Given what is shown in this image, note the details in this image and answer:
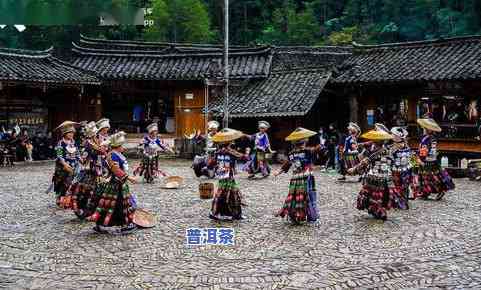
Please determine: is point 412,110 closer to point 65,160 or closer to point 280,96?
point 280,96

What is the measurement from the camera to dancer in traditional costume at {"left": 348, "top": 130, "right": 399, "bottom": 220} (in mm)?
11188

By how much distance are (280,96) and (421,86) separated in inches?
233

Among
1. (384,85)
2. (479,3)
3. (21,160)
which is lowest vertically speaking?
(21,160)

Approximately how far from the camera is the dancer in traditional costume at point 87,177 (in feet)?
36.9

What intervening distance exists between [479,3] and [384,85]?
29629 millimetres

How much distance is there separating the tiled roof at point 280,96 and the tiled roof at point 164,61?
1.19 m

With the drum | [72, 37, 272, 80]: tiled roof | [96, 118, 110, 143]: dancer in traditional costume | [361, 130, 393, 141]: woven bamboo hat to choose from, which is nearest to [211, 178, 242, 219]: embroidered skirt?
[96, 118, 110, 143]: dancer in traditional costume

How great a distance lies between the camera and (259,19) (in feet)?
199

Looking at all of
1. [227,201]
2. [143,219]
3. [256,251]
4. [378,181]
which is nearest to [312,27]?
[378,181]

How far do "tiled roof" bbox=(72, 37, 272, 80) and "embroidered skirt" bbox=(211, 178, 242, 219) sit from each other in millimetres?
16584

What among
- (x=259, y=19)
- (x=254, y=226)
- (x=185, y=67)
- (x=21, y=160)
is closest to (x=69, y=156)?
(x=254, y=226)

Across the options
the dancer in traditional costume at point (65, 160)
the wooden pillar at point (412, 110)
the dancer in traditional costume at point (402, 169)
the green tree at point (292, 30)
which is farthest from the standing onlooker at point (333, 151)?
the green tree at point (292, 30)

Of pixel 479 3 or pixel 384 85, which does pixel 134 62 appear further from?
pixel 479 3

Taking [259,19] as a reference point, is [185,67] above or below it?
below
